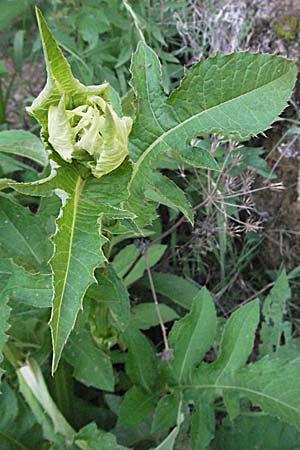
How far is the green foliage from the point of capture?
3.41 ft

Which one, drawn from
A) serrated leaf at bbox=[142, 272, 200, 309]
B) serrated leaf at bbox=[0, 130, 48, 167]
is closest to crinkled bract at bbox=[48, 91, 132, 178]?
serrated leaf at bbox=[0, 130, 48, 167]

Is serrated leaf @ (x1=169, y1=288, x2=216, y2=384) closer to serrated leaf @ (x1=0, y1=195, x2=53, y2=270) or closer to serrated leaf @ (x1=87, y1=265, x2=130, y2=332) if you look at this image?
serrated leaf @ (x1=87, y1=265, x2=130, y2=332)

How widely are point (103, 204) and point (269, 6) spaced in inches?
68.1

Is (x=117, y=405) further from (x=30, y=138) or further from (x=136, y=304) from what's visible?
(x=30, y=138)

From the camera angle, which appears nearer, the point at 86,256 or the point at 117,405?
the point at 86,256

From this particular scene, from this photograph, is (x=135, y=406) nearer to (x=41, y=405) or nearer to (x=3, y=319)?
(x=41, y=405)

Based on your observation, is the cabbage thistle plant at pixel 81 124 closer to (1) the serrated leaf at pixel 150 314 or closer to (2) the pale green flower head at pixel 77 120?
(2) the pale green flower head at pixel 77 120

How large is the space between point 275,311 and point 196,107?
105cm

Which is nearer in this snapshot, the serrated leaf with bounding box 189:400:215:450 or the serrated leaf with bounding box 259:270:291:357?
the serrated leaf with bounding box 189:400:215:450

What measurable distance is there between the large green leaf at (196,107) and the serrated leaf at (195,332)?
55 cm

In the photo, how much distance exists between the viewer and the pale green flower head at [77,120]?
3.31 feet

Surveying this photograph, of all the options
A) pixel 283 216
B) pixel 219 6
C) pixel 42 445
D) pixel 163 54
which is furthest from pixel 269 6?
pixel 42 445

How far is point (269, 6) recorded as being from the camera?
8.05 feet

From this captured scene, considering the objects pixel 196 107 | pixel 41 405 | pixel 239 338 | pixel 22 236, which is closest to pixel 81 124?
pixel 196 107
